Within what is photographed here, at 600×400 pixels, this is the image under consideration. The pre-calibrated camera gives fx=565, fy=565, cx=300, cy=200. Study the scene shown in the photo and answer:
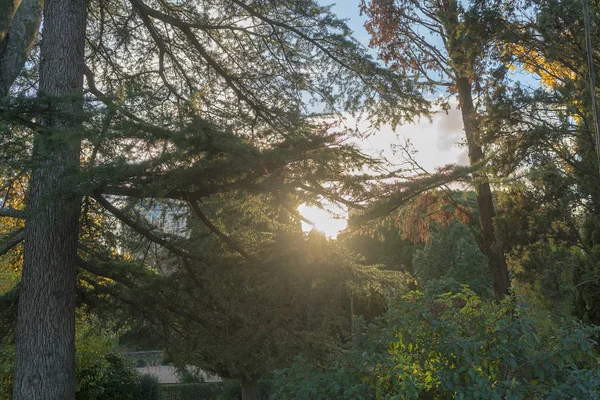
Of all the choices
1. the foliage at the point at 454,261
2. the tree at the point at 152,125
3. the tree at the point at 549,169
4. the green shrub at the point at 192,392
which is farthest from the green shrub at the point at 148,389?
the foliage at the point at 454,261

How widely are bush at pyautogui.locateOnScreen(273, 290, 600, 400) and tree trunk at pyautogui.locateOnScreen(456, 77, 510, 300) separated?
846 centimetres

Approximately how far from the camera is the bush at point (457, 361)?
4.16 metres

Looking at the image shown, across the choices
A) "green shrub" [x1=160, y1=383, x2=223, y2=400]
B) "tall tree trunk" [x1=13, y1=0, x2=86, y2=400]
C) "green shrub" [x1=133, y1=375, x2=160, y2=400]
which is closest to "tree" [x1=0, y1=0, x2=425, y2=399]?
"tall tree trunk" [x1=13, y1=0, x2=86, y2=400]

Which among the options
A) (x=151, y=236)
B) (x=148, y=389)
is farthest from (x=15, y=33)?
(x=148, y=389)

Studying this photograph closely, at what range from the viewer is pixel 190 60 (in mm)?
9812

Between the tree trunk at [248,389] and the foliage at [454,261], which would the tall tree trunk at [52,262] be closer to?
the tree trunk at [248,389]

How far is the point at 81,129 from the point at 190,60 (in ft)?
15.3

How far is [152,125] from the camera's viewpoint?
5.48 meters

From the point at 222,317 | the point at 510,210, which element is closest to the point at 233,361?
the point at 222,317

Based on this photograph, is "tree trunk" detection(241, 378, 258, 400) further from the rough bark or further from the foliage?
the foliage

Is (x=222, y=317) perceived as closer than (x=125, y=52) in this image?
Yes

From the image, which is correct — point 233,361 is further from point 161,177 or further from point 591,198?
point 591,198

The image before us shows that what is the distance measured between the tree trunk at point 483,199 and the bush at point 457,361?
27.8 ft

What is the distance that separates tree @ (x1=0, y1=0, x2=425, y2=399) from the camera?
555 cm
